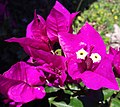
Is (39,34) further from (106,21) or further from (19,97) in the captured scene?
(106,21)

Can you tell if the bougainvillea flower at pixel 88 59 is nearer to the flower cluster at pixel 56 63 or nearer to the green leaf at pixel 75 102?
the flower cluster at pixel 56 63

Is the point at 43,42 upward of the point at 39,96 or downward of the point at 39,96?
upward

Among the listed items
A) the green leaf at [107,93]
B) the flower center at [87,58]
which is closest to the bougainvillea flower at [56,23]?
the flower center at [87,58]

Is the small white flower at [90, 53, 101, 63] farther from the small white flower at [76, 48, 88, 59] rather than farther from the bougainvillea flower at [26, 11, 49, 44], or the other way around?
the bougainvillea flower at [26, 11, 49, 44]

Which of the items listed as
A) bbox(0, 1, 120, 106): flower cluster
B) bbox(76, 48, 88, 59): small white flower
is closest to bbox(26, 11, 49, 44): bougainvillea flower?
bbox(0, 1, 120, 106): flower cluster

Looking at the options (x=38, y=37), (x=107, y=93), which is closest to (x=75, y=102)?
(x=107, y=93)

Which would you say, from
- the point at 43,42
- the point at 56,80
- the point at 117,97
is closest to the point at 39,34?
the point at 43,42
